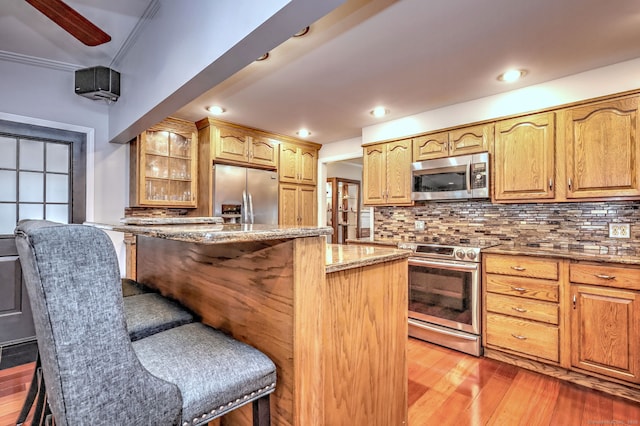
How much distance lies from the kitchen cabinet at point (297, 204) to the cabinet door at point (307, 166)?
0.34 ft

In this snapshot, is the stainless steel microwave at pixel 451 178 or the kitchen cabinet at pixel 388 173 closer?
the stainless steel microwave at pixel 451 178

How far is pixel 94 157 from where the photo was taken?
3.21 m

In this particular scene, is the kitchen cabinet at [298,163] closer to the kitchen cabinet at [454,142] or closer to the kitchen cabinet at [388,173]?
the kitchen cabinet at [388,173]

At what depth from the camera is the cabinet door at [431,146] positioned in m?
3.21

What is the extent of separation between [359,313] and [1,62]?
11.9ft

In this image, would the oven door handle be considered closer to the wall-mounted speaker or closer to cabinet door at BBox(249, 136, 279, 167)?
cabinet door at BBox(249, 136, 279, 167)

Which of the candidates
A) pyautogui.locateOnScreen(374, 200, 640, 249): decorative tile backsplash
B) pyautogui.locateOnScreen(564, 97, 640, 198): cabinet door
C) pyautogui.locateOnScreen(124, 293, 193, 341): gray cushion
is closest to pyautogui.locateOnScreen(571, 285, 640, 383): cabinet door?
pyautogui.locateOnScreen(374, 200, 640, 249): decorative tile backsplash

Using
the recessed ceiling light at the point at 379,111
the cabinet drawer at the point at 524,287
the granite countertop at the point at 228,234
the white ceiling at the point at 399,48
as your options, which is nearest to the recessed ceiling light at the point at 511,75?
the white ceiling at the point at 399,48

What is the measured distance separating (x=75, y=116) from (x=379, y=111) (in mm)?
3020

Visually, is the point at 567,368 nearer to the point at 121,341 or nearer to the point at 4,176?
the point at 121,341

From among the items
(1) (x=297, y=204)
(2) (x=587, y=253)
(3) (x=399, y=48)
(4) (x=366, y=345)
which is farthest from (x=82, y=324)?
(1) (x=297, y=204)

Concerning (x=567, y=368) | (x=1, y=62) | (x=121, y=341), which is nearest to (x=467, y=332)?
(x=567, y=368)

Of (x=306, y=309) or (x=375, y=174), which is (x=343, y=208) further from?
(x=306, y=309)

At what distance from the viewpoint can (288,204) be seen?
4.43 metres
